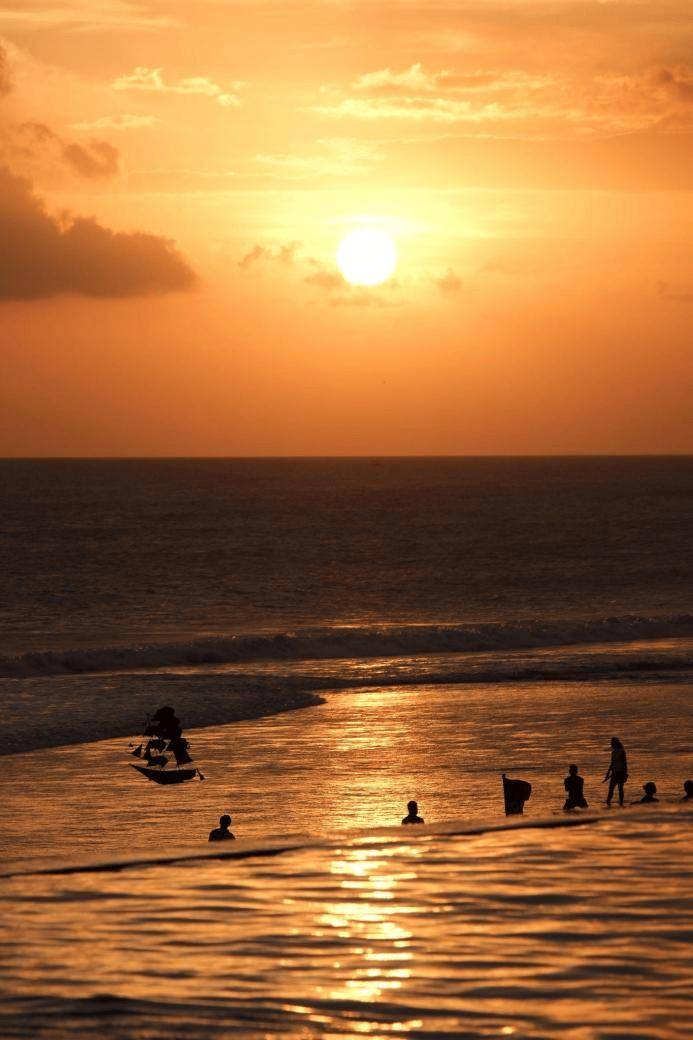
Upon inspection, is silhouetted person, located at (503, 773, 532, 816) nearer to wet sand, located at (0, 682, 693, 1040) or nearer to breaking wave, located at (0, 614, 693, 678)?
wet sand, located at (0, 682, 693, 1040)

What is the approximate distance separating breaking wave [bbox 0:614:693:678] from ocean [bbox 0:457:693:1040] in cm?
15

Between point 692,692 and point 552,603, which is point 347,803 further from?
point 552,603

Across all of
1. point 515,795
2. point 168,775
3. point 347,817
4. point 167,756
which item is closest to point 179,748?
point 167,756

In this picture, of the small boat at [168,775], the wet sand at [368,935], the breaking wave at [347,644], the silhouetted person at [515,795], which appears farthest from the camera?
the breaking wave at [347,644]

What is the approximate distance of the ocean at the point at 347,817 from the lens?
753 cm

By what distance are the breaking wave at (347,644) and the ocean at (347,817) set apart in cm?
15

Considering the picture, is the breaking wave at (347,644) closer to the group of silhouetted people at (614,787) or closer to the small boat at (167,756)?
the small boat at (167,756)

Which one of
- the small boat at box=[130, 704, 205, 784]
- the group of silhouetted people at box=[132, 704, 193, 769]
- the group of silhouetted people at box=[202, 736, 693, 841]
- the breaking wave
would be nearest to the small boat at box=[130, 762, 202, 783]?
the small boat at box=[130, 704, 205, 784]

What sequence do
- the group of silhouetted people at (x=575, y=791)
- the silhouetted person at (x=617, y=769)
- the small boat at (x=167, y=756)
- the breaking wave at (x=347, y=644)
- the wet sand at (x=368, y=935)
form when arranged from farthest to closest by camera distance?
1. the breaking wave at (x=347, y=644)
2. the small boat at (x=167, y=756)
3. the silhouetted person at (x=617, y=769)
4. the group of silhouetted people at (x=575, y=791)
5. the wet sand at (x=368, y=935)

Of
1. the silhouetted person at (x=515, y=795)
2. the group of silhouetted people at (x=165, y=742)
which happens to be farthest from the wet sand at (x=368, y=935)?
the group of silhouetted people at (x=165, y=742)

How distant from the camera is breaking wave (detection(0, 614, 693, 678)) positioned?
1777 inches

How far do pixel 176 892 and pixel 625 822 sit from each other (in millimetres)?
4748

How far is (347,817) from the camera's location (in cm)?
1881

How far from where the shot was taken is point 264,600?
2741 inches
